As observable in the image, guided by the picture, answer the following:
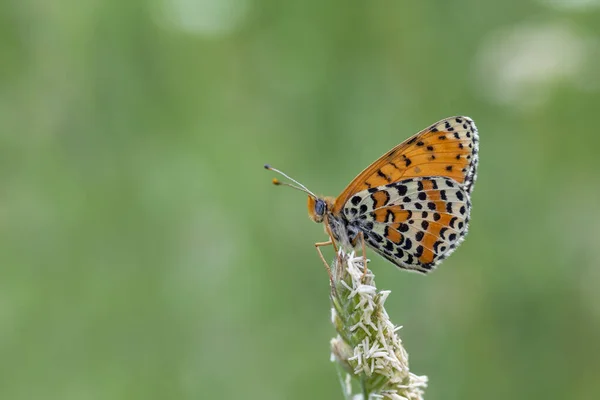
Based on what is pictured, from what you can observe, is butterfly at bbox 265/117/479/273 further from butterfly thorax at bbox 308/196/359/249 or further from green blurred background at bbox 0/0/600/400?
green blurred background at bbox 0/0/600/400

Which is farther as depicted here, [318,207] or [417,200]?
[318,207]

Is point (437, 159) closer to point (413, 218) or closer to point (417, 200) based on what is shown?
point (417, 200)

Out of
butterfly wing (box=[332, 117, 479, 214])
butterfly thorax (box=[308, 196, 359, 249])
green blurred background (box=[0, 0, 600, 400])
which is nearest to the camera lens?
butterfly wing (box=[332, 117, 479, 214])

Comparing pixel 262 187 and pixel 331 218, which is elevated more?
pixel 331 218

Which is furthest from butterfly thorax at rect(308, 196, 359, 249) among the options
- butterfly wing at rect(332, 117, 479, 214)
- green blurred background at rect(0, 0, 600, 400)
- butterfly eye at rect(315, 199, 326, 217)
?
green blurred background at rect(0, 0, 600, 400)

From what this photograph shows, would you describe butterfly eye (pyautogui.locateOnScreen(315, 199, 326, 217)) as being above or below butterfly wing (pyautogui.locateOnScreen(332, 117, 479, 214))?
below

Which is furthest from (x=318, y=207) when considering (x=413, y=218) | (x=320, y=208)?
(x=413, y=218)

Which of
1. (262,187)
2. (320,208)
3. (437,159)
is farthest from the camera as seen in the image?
(262,187)

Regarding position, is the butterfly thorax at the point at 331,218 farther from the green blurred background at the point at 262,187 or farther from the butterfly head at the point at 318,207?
the green blurred background at the point at 262,187

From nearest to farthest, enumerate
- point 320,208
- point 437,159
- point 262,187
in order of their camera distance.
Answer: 1. point 437,159
2. point 320,208
3. point 262,187

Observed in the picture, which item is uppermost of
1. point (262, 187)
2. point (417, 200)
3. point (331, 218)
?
point (417, 200)
